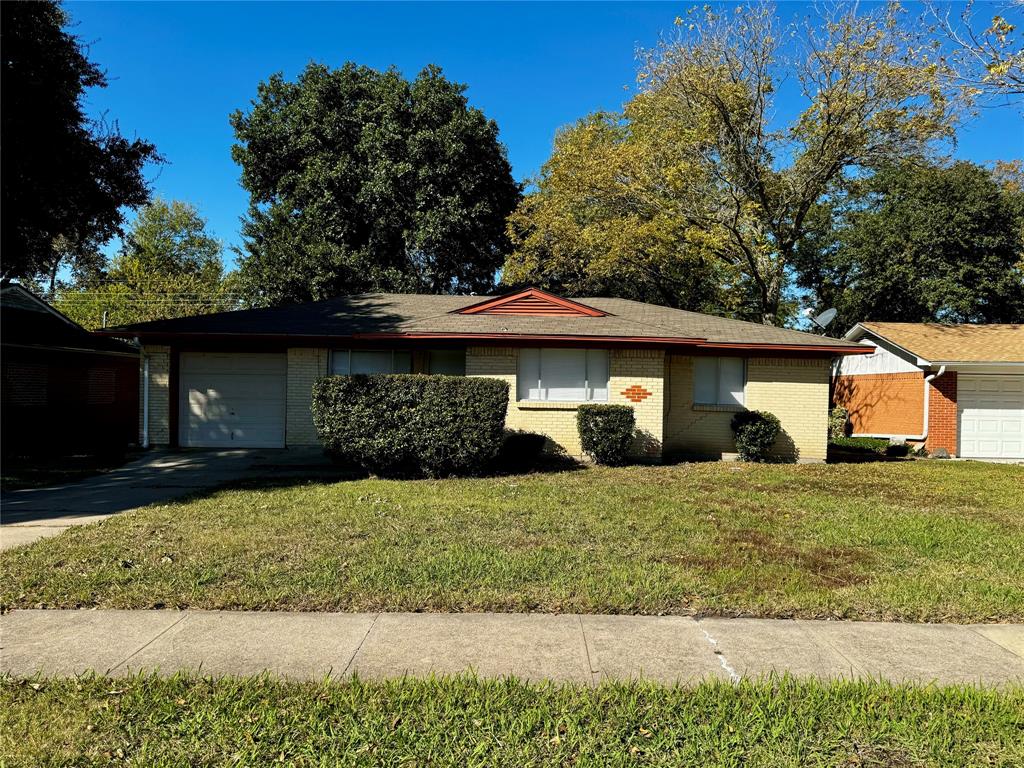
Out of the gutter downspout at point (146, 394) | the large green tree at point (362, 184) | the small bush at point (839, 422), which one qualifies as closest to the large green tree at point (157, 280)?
the large green tree at point (362, 184)

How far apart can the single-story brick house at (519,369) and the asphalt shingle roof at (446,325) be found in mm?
65

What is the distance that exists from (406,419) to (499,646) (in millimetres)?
6899

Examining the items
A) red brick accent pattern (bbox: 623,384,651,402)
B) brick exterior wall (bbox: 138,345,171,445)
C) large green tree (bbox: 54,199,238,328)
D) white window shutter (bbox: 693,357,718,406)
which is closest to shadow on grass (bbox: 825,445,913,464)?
white window shutter (bbox: 693,357,718,406)

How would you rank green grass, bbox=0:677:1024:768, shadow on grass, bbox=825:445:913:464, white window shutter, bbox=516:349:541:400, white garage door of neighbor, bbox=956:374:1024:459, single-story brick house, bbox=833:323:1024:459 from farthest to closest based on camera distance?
white garage door of neighbor, bbox=956:374:1024:459
single-story brick house, bbox=833:323:1024:459
shadow on grass, bbox=825:445:913:464
white window shutter, bbox=516:349:541:400
green grass, bbox=0:677:1024:768

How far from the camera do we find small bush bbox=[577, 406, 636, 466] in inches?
506

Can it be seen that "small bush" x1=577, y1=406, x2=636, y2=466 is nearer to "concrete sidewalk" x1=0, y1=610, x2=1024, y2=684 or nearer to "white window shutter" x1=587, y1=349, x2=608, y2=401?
"white window shutter" x1=587, y1=349, x2=608, y2=401

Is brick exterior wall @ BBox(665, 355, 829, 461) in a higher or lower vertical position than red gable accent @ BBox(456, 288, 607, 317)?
lower

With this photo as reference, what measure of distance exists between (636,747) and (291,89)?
29.1 metres

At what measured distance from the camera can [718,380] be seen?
1528cm

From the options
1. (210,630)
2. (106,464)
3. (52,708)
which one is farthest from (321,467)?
(52,708)

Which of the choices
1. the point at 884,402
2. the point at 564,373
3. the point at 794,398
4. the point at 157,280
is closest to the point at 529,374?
the point at 564,373

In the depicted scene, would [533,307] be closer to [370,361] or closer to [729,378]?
[370,361]

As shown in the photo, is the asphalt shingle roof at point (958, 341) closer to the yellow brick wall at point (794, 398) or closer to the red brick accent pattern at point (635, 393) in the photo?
the yellow brick wall at point (794, 398)

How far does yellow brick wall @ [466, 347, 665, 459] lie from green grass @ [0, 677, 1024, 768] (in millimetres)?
10108
